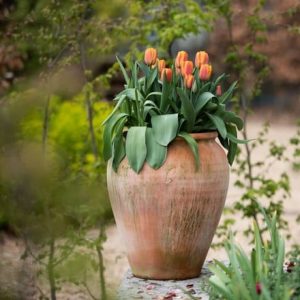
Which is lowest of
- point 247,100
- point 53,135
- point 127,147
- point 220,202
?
point 53,135

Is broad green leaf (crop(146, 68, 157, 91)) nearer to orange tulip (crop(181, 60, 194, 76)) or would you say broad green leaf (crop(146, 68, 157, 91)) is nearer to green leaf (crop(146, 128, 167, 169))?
orange tulip (crop(181, 60, 194, 76))

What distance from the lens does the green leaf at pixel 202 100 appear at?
361cm

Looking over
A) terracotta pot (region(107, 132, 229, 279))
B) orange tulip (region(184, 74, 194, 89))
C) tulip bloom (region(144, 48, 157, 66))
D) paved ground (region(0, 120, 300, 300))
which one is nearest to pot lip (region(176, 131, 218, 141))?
terracotta pot (region(107, 132, 229, 279))

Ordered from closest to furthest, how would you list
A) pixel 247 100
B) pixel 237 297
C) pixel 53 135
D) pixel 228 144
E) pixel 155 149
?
pixel 237 297, pixel 155 149, pixel 228 144, pixel 247 100, pixel 53 135

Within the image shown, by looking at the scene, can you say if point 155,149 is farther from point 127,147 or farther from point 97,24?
point 97,24

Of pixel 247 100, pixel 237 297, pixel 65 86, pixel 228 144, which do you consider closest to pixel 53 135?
pixel 247 100

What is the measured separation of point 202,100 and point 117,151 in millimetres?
465

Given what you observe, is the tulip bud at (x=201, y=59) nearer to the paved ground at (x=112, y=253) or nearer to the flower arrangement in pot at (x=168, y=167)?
the flower arrangement in pot at (x=168, y=167)

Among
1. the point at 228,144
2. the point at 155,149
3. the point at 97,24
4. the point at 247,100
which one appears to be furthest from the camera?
the point at 247,100

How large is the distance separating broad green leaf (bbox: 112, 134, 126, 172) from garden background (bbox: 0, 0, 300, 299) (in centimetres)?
25

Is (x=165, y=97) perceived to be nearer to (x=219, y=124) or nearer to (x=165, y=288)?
(x=219, y=124)

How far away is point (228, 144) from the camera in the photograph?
3854 mm

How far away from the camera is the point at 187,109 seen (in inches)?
140

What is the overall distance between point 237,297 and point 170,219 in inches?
36.3
